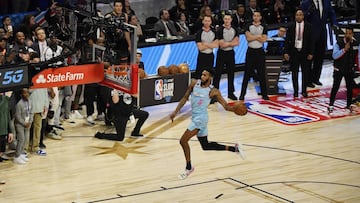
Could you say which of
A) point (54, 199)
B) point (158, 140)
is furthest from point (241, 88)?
point (54, 199)

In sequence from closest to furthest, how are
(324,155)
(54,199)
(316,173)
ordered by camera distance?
(54,199), (316,173), (324,155)

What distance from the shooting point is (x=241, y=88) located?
22016 mm

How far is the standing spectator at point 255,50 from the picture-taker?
20.9m

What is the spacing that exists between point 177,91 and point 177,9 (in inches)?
158

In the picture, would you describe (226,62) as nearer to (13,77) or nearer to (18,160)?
(18,160)

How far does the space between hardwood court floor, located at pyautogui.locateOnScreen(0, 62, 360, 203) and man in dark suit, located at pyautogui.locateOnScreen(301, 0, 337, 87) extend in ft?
10.2

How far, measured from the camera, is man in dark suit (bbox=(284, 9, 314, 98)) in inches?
846

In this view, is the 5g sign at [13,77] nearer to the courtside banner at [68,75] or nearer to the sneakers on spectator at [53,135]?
the courtside banner at [68,75]

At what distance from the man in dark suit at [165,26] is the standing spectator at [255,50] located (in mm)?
2568

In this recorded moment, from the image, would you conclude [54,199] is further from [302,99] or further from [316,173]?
[302,99]

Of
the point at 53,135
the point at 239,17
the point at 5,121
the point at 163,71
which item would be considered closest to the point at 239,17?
the point at 239,17

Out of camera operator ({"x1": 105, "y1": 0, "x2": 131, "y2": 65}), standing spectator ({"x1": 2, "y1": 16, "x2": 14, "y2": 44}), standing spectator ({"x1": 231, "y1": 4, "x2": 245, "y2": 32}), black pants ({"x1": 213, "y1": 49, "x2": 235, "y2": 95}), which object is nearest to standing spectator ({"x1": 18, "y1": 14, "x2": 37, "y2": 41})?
standing spectator ({"x1": 2, "y1": 16, "x2": 14, "y2": 44})

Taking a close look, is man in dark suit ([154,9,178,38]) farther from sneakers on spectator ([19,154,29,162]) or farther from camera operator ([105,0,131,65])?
sneakers on spectator ([19,154,29,162])

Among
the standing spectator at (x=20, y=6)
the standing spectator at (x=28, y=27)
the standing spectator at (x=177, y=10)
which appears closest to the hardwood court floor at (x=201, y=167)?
the standing spectator at (x=28, y=27)
